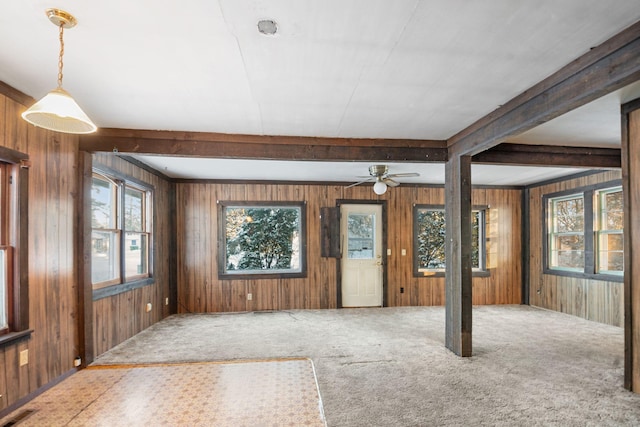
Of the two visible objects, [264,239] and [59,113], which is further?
[264,239]

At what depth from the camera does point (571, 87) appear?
229cm

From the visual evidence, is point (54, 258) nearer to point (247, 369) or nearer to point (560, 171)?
point (247, 369)

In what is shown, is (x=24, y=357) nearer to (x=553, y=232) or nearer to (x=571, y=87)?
(x=571, y=87)

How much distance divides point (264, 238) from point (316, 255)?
3.52ft

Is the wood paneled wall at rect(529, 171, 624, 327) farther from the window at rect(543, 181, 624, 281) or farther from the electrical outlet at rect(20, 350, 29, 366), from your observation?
the electrical outlet at rect(20, 350, 29, 366)

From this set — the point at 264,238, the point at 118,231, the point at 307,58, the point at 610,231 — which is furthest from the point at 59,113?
the point at 610,231

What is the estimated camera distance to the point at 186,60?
87.6 inches

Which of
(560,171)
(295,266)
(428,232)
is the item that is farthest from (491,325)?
(295,266)

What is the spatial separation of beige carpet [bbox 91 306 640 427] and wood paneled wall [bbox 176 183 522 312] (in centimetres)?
46

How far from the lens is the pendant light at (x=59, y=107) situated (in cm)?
170

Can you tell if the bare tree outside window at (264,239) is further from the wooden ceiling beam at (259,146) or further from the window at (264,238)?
the wooden ceiling beam at (259,146)

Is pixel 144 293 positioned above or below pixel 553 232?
below

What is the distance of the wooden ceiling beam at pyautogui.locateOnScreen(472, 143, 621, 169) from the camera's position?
4154 mm

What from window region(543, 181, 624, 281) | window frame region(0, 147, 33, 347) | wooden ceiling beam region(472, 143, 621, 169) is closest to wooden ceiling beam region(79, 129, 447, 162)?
wooden ceiling beam region(472, 143, 621, 169)
